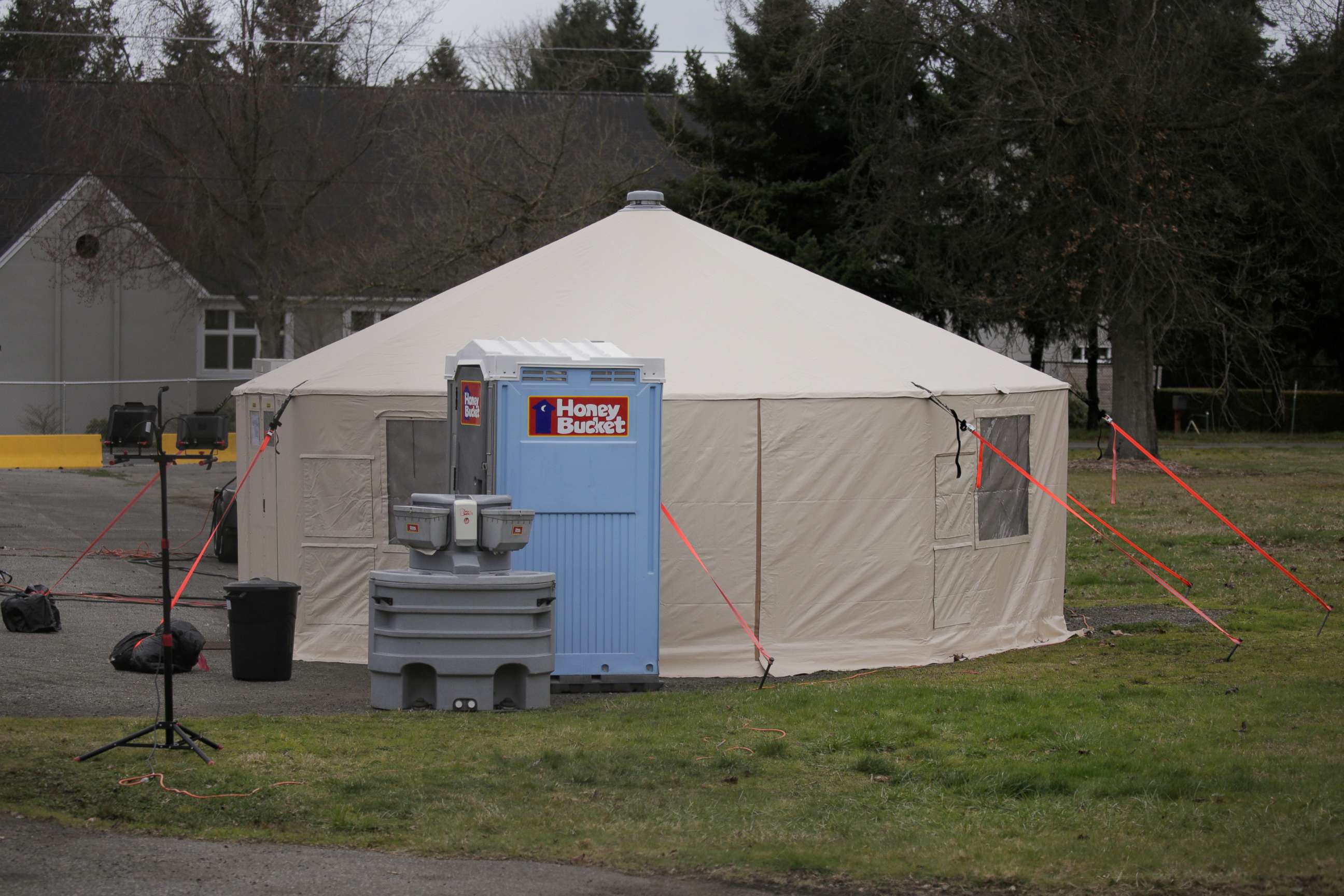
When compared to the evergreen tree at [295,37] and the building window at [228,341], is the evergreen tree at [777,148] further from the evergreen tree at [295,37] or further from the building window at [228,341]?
the building window at [228,341]

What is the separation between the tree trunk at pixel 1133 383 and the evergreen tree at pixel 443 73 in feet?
46.3

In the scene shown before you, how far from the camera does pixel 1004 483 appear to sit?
12219 mm

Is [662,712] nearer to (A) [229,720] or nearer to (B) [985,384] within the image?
(A) [229,720]

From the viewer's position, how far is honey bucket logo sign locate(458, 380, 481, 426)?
10094 millimetres

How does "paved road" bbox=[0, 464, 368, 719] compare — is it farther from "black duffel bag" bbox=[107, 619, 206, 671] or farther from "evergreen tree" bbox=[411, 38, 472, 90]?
"evergreen tree" bbox=[411, 38, 472, 90]

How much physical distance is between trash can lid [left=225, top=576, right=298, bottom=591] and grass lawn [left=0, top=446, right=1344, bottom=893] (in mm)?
1691

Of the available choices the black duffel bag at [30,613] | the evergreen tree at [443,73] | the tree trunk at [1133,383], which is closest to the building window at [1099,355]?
the tree trunk at [1133,383]

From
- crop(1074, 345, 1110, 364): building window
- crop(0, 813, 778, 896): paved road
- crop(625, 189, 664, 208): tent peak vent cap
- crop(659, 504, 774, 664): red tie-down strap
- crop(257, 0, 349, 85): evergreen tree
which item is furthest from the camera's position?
crop(1074, 345, 1110, 364): building window

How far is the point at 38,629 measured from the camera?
38.4 feet

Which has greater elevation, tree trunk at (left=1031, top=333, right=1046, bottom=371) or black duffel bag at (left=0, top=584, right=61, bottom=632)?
tree trunk at (left=1031, top=333, right=1046, bottom=371)

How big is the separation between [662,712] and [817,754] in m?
1.42

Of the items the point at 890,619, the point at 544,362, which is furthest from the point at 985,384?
the point at 544,362

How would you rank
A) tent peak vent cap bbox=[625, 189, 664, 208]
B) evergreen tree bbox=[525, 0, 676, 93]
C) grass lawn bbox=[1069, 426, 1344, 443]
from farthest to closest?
evergreen tree bbox=[525, 0, 676, 93]
grass lawn bbox=[1069, 426, 1344, 443]
tent peak vent cap bbox=[625, 189, 664, 208]

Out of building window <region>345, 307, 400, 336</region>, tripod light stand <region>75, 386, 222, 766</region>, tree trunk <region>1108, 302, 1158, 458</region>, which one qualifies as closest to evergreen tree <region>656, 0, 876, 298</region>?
tree trunk <region>1108, 302, 1158, 458</region>
